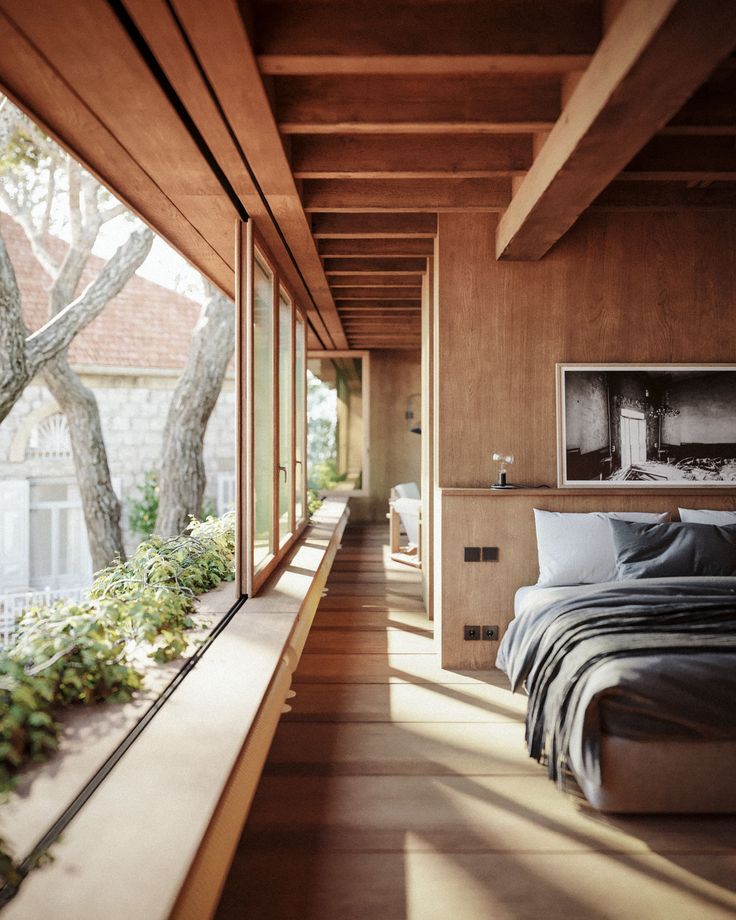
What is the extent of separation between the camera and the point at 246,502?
10.8 feet

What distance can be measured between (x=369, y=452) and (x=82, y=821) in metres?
8.42

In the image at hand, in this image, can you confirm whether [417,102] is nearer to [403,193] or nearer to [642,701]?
[403,193]

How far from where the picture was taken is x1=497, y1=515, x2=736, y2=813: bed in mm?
2398

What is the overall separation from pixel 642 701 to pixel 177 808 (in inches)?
68.1

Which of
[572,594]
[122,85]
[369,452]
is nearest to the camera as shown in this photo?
[122,85]

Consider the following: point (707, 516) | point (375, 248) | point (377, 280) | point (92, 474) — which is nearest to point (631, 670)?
point (707, 516)

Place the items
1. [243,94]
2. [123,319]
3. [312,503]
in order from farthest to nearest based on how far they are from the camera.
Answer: [123,319] < [312,503] < [243,94]

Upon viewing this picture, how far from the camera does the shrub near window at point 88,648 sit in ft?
5.57

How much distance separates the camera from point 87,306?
6.37 meters

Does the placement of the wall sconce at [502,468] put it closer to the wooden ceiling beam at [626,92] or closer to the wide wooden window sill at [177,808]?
the wooden ceiling beam at [626,92]

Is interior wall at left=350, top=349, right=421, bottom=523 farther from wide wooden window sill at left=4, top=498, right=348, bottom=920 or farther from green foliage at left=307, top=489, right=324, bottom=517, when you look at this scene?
wide wooden window sill at left=4, top=498, right=348, bottom=920

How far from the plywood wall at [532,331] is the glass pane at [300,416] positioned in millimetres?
2245

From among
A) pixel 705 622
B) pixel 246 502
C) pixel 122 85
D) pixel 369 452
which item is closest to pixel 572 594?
pixel 705 622

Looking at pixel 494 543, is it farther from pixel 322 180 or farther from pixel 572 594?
pixel 322 180
